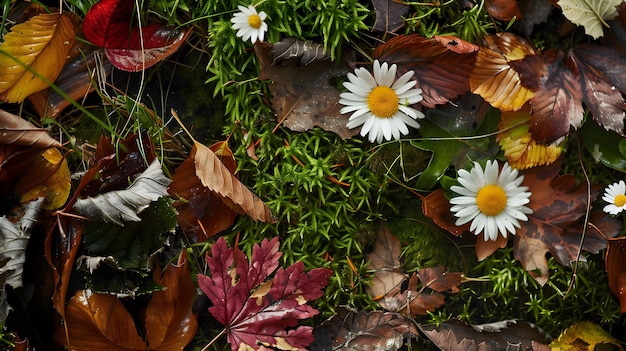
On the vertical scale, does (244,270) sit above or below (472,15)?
below

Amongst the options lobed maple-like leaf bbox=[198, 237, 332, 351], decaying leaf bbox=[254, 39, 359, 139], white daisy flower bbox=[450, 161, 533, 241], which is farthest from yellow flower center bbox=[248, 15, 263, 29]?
white daisy flower bbox=[450, 161, 533, 241]

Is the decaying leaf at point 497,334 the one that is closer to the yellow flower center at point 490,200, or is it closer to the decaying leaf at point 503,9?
the yellow flower center at point 490,200

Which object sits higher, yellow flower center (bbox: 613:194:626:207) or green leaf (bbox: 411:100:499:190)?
green leaf (bbox: 411:100:499:190)

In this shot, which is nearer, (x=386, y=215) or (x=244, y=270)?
(x=244, y=270)

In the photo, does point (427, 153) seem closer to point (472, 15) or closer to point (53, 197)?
point (472, 15)

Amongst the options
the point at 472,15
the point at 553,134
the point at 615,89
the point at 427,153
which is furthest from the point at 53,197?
the point at 615,89

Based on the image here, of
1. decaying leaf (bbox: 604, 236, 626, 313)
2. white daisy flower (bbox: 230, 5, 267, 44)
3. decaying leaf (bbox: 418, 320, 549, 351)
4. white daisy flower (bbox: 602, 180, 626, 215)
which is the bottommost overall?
decaying leaf (bbox: 418, 320, 549, 351)

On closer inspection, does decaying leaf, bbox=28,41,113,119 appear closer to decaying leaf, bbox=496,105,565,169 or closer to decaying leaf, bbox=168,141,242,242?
decaying leaf, bbox=168,141,242,242
